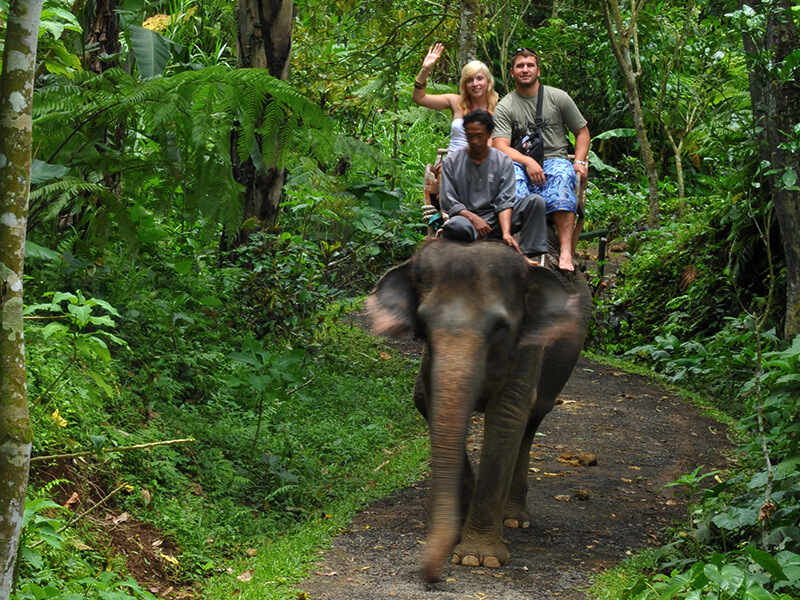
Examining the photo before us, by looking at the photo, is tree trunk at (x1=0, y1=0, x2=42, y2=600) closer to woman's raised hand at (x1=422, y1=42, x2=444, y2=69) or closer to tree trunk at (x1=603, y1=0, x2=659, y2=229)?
woman's raised hand at (x1=422, y1=42, x2=444, y2=69)

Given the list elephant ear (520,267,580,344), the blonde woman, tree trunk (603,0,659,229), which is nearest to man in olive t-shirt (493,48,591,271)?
the blonde woman

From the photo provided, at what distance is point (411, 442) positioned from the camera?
9570 millimetres

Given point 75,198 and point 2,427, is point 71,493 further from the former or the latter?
point 75,198

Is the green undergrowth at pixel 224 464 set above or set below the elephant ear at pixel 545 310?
below

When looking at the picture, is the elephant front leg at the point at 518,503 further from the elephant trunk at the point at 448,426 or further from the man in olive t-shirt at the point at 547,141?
the elephant trunk at the point at 448,426

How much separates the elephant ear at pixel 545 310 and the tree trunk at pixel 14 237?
3.24 m

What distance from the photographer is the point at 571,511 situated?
7.66 m

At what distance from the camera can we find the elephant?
5.28 meters

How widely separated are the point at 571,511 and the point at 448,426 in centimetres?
282

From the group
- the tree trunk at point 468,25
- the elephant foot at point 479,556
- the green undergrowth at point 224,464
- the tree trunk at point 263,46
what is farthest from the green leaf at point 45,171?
the tree trunk at point 468,25

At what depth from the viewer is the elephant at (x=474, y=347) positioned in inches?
208

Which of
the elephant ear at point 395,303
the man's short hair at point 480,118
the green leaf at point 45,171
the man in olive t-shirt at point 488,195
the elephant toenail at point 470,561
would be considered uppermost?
the man's short hair at point 480,118

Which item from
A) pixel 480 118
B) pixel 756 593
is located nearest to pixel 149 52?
pixel 480 118

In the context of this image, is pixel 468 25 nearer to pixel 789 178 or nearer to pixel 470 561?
pixel 789 178
